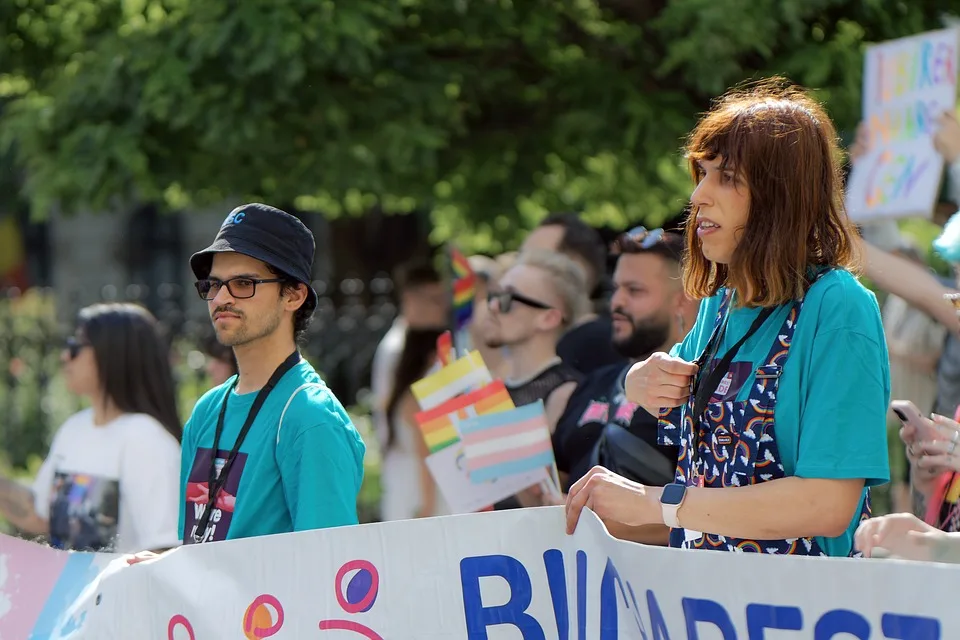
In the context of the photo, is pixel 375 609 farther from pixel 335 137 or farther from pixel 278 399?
pixel 335 137

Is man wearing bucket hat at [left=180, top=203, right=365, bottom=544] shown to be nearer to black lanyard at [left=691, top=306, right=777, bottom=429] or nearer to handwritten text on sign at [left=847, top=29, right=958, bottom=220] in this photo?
black lanyard at [left=691, top=306, right=777, bottom=429]

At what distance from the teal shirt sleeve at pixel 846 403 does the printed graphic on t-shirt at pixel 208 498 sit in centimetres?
143

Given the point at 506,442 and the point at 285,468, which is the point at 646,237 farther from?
the point at 285,468

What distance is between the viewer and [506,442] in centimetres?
441

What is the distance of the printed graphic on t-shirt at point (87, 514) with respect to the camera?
15.3ft

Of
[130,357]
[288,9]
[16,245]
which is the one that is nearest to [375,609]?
[130,357]

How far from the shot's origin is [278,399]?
10.7 feet

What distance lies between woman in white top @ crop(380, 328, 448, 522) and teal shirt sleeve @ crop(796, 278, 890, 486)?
439 centimetres

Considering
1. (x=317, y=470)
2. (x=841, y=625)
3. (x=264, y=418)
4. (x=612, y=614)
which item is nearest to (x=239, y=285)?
(x=264, y=418)

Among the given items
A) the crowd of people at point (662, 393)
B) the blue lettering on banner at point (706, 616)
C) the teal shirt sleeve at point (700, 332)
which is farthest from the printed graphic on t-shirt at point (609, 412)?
the blue lettering on banner at point (706, 616)

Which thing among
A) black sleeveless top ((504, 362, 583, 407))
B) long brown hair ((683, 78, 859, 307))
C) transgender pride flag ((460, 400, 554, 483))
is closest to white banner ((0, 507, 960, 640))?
long brown hair ((683, 78, 859, 307))

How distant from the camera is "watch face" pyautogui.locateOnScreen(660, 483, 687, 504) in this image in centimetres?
257

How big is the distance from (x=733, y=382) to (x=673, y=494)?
0.82 ft

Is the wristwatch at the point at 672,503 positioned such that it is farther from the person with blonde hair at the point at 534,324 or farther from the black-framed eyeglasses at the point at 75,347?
the black-framed eyeglasses at the point at 75,347
